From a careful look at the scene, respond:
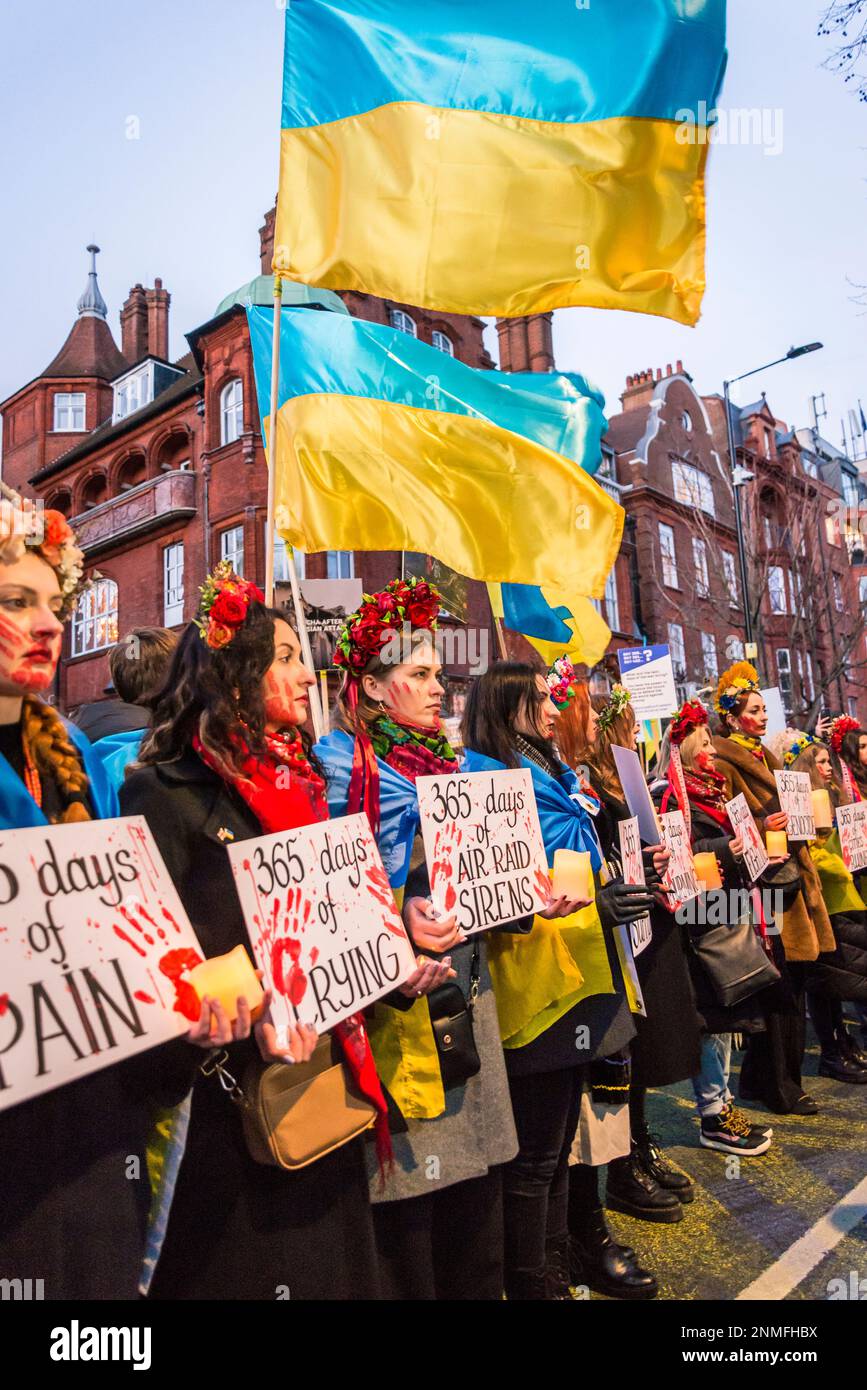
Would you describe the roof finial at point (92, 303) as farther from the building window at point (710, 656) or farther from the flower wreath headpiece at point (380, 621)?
the flower wreath headpiece at point (380, 621)

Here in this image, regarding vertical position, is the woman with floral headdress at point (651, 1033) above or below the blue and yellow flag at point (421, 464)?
below

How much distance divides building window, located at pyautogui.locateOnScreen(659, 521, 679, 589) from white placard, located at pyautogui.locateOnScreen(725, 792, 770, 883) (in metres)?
26.2

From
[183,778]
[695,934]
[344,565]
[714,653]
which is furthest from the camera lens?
[714,653]

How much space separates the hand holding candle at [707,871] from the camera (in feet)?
15.9

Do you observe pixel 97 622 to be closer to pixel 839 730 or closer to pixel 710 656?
pixel 710 656

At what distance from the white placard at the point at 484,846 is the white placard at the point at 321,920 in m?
0.34

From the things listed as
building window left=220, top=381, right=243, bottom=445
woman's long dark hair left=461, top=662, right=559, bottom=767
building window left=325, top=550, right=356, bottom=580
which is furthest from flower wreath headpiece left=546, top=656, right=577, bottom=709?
building window left=220, top=381, right=243, bottom=445

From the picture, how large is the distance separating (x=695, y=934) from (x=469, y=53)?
15.9 feet

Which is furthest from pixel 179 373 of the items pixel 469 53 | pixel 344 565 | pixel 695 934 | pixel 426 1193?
pixel 426 1193

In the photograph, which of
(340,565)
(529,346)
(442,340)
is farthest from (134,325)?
(340,565)

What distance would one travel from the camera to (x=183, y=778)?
86.5 inches

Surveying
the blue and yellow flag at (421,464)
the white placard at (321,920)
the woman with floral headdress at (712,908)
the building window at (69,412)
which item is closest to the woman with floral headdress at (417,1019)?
the white placard at (321,920)

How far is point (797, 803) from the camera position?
6.14 m
